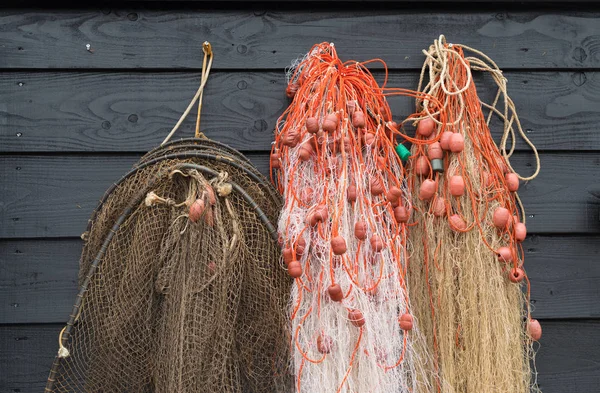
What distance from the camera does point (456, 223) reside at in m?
1.81

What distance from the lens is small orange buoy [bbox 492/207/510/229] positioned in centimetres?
181

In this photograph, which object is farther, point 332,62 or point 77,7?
point 77,7

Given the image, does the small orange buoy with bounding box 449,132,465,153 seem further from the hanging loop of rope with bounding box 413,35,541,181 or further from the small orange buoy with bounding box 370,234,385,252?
the small orange buoy with bounding box 370,234,385,252

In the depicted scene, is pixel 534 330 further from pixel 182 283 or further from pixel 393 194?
pixel 182 283

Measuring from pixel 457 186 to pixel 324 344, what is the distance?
62cm

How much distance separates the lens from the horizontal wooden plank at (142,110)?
1997 mm

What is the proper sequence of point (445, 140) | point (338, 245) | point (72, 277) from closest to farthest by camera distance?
point (338, 245)
point (445, 140)
point (72, 277)

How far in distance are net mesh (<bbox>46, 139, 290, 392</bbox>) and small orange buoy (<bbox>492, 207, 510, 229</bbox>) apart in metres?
0.68

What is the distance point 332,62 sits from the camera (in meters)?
1.91

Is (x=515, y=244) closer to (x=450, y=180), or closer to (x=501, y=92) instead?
(x=450, y=180)

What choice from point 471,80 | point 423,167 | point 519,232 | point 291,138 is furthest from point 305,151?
point 519,232

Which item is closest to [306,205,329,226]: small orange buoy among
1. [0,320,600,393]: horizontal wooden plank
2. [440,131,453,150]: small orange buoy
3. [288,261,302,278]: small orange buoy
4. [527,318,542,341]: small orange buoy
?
[288,261,302,278]: small orange buoy

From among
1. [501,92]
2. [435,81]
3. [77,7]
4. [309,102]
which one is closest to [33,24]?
[77,7]

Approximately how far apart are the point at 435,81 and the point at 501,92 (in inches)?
10.8
